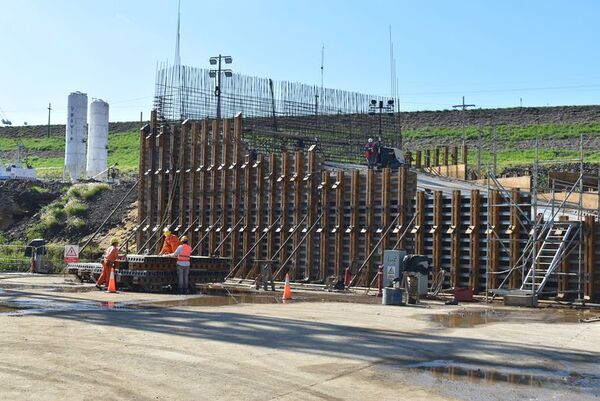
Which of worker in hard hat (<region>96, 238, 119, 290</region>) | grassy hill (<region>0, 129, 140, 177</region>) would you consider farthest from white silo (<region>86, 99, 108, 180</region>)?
worker in hard hat (<region>96, 238, 119, 290</region>)

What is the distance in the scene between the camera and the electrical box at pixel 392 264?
23297 millimetres

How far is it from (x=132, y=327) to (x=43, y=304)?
5.70m

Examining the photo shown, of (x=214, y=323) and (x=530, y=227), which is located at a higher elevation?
(x=530, y=227)

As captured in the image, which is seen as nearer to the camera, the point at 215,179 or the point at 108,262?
the point at 108,262

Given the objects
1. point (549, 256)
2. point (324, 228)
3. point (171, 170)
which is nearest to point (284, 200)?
point (324, 228)

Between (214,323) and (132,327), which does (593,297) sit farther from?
(132,327)

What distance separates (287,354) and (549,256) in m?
13.5

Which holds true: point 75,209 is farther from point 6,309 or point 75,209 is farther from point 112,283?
point 6,309

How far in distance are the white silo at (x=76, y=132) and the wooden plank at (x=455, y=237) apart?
53.3 metres

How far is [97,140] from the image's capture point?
6906cm

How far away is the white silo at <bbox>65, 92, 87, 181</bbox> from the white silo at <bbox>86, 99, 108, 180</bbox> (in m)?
3.36

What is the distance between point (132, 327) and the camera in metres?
14.7

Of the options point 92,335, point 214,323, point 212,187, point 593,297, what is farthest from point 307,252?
point 92,335

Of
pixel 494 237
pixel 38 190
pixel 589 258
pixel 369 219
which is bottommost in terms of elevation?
pixel 589 258
